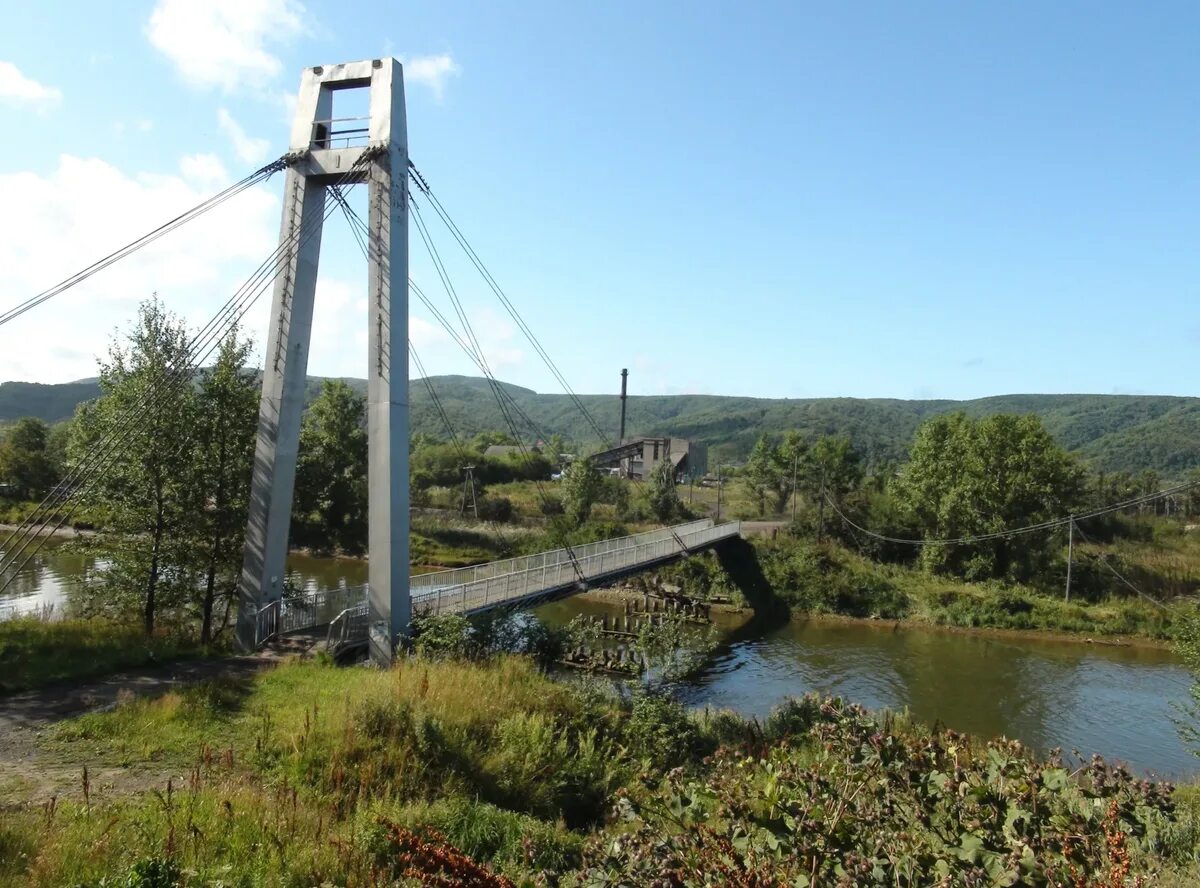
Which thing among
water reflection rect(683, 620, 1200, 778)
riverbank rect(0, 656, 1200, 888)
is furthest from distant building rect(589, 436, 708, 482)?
riverbank rect(0, 656, 1200, 888)

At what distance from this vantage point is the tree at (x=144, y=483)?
13.6 meters

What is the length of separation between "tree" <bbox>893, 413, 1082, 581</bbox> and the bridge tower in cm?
3002

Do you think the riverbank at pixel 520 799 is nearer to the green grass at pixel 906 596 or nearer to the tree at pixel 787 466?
the green grass at pixel 906 596

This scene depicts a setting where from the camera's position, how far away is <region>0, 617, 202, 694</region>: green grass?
10.0 metres

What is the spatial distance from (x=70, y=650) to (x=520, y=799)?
7.50m

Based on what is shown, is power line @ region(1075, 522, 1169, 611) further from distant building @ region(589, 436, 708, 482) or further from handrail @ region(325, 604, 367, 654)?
distant building @ region(589, 436, 708, 482)

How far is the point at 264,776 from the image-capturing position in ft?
22.5

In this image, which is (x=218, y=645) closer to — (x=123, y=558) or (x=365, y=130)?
(x=123, y=558)

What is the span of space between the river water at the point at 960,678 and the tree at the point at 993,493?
7.28m

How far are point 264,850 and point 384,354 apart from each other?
8743 mm

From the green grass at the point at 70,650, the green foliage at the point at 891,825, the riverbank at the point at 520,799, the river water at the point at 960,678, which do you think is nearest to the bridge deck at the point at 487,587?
the green grass at the point at 70,650

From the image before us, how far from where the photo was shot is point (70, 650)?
11.2m

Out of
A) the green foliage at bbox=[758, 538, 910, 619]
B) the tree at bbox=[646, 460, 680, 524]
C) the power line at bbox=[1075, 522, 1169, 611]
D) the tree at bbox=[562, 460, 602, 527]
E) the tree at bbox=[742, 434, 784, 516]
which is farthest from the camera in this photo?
the tree at bbox=[742, 434, 784, 516]

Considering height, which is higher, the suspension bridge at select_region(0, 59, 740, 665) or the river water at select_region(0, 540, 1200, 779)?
the suspension bridge at select_region(0, 59, 740, 665)
